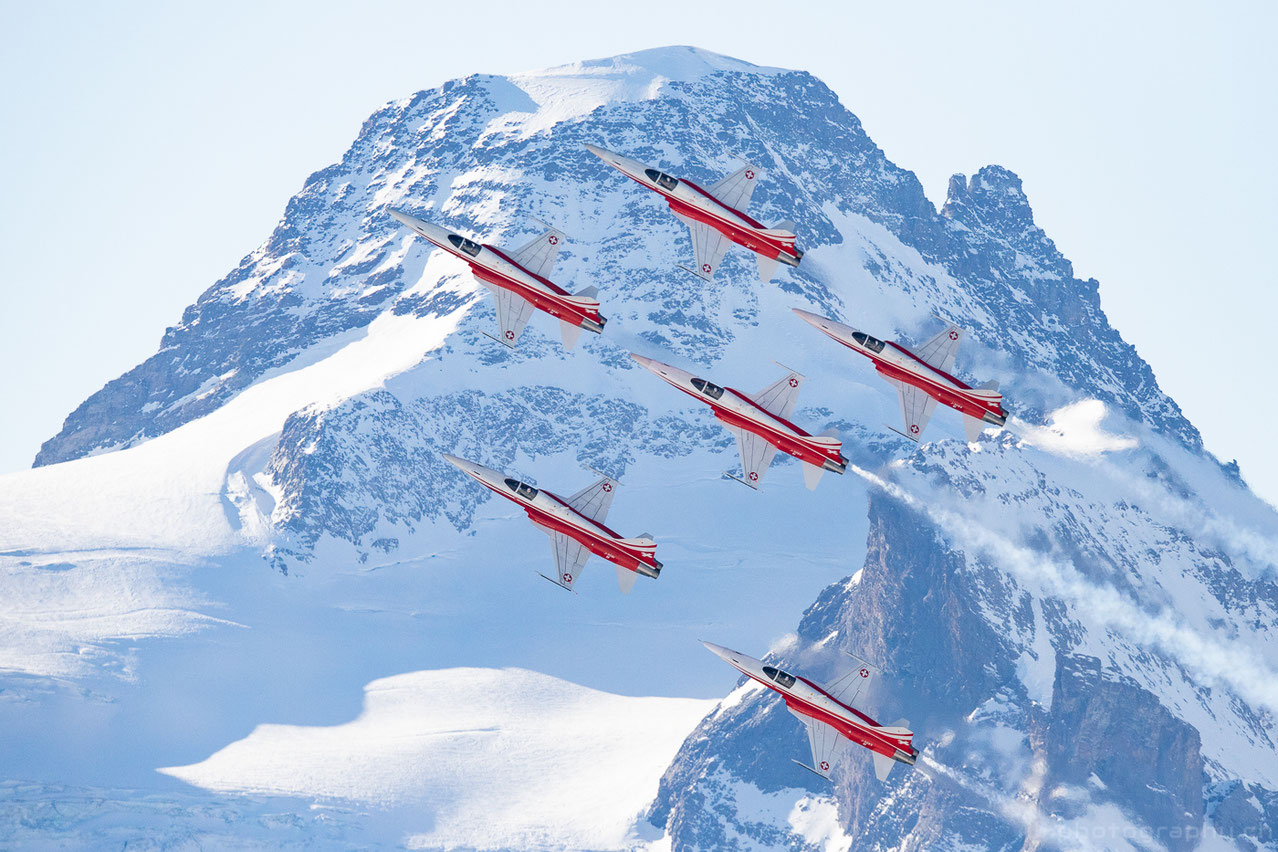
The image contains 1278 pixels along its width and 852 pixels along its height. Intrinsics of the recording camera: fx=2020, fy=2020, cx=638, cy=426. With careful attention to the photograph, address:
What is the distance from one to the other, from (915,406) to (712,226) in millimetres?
23635

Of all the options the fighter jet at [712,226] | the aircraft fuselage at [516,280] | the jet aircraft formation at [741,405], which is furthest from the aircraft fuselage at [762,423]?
the fighter jet at [712,226]

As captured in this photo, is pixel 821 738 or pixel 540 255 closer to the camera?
pixel 821 738

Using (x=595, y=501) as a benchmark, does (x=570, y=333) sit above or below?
above

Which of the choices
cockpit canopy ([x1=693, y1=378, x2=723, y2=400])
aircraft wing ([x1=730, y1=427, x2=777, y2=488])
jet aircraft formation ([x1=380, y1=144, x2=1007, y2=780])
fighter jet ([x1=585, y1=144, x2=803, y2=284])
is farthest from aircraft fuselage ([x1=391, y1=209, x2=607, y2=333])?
→ aircraft wing ([x1=730, y1=427, x2=777, y2=488])

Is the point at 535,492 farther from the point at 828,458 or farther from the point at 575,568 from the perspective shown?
the point at 828,458

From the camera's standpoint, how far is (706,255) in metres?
178

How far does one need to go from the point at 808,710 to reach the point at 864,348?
31.1 meters

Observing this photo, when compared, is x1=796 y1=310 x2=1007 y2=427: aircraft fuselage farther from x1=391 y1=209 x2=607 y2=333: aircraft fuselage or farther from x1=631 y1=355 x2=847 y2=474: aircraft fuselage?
x1=391 y1=209 x2=607 y2=333: aircraft fuselage

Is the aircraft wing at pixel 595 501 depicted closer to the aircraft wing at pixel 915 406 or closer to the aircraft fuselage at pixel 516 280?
the aircraft fuselage at pixel 516 280

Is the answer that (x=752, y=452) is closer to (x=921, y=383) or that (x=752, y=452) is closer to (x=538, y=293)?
(x=921, y=383)

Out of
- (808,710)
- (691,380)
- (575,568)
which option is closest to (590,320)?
(691,380)

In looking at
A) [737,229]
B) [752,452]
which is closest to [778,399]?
[752,452]

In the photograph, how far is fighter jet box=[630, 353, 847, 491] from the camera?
167 metres

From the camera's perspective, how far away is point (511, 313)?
17738 centimetres
